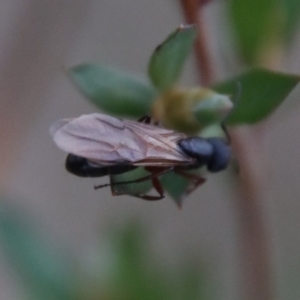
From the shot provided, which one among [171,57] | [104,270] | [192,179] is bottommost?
[104,270]

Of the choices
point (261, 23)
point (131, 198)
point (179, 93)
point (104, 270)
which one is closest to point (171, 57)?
point (179, 93)

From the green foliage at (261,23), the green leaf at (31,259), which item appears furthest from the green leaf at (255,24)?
the green leaf at (31,259)

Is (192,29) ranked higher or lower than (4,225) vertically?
higher

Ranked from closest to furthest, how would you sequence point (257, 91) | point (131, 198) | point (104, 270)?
1. point (257, 91)
2. point (104, 270)
3. point (131, 198)

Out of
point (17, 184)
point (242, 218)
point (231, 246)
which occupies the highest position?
point (17, 184)

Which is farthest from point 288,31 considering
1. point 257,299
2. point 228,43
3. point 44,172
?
point 44,172

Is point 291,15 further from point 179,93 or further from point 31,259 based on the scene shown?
point 31,259

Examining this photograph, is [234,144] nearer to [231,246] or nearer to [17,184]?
[231,246]

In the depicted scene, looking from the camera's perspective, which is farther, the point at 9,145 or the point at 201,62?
the point at 9,145

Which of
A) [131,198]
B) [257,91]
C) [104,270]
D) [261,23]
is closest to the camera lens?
[257,91]
